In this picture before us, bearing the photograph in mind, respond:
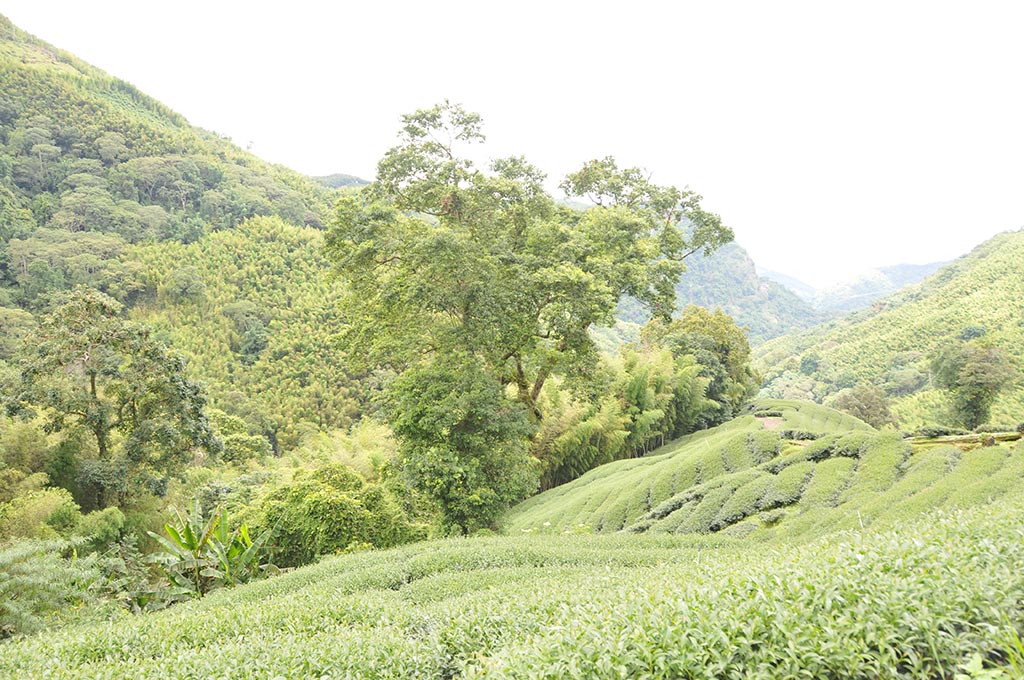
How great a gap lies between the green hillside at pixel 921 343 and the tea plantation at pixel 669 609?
89.5 feet

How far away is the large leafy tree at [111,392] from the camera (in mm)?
13008

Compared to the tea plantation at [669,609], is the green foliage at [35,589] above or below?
below

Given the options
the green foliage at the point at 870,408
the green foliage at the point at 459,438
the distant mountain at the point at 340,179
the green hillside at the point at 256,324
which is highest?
the distant mountain at the point at 340,179

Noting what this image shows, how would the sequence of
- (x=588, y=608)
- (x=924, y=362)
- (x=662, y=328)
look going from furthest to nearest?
(x=924, y=362)
(x=662, y=328)
(x=588, y=608)

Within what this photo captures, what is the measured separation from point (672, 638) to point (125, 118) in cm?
8538

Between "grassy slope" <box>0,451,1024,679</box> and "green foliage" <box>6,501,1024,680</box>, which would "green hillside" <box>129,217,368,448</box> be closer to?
"grassy slope" <box>0,451,1024,679</box>

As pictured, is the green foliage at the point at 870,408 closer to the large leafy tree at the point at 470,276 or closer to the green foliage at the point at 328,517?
the large leafy tree at the point at 470,276

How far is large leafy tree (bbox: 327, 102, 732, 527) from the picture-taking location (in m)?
10.0

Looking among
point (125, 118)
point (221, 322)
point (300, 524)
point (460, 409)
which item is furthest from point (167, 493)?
point (125, 118)

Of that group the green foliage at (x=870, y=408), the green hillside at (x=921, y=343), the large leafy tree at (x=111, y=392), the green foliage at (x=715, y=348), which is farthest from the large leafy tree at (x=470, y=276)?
the green foliage at (x=870, y=408)

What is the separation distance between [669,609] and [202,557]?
31.5 ft

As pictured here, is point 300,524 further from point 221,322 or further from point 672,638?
point 221,322

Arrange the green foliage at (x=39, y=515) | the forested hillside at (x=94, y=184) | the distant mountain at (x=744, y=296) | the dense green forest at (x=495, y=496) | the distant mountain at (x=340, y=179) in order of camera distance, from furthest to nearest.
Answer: the distant mountain at (x=340, y=179) → the distant mountain at (x=744, y=296) → the forested hillside at (x=94, y=184) → the green foliage at (x=39, y=515) → the dense green forest at (x=495, y=496)

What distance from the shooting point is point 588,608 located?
319 centimetres
